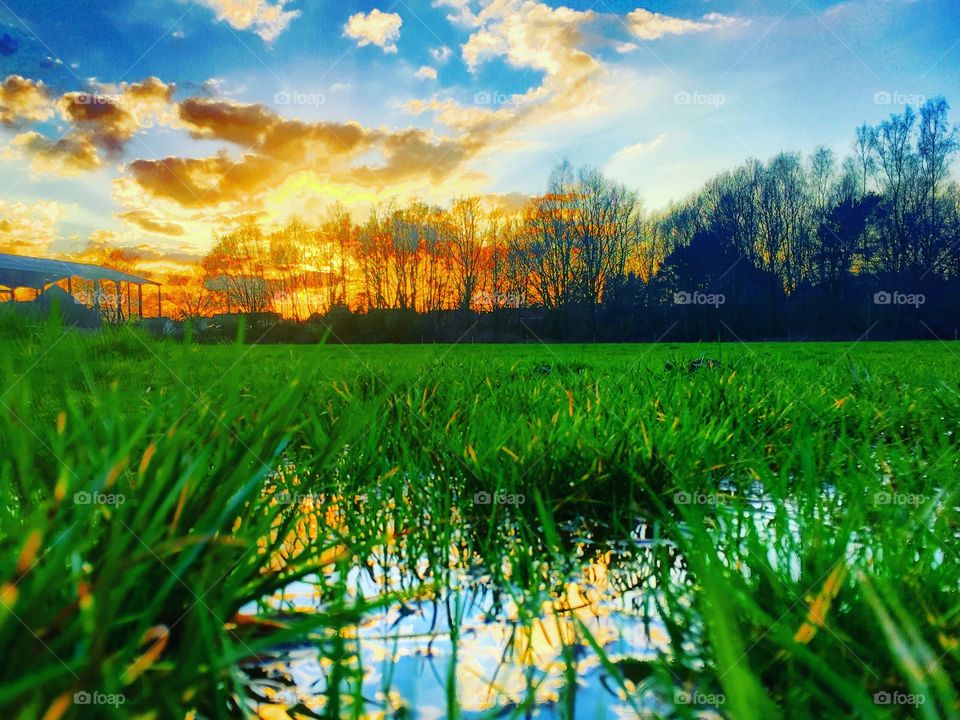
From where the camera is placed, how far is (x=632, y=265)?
29.5 metres

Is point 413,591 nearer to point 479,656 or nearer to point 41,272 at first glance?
point 479,656

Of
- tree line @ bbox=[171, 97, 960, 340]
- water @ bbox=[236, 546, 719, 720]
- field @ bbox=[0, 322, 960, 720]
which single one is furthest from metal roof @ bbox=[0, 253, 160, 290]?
water @ bbox=[236, 546, 719, 720]

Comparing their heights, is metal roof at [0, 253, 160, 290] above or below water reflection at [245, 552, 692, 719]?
above

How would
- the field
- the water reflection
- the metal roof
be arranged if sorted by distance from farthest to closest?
the metal roof < the water reflection < the field

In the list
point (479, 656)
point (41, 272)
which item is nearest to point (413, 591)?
point (479, 656)

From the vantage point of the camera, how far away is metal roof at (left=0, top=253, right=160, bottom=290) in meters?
23.9

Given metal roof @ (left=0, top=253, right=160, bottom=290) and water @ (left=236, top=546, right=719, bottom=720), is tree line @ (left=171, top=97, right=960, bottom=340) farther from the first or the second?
water @ (left=236, top=546, right=719, bottom=720)

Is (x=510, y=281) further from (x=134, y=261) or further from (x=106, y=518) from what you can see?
(x=106, y=518)

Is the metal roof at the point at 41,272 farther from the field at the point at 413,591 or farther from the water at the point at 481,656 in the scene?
the water at the point at 481,656

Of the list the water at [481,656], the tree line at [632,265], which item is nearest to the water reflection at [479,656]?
the water at [481,656]

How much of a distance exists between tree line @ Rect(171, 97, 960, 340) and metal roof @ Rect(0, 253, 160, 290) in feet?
8.39

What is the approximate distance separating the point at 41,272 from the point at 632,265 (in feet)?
80.5

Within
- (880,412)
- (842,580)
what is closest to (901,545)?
(842,580)

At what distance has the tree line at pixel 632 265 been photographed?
83.1 ft
